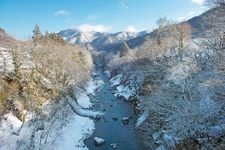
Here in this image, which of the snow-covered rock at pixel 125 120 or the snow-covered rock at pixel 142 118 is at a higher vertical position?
the snow-covered rock at pixel 142 118

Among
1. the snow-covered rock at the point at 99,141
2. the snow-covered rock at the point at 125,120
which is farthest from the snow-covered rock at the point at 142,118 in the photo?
the snow-covered rock at the point at 99,141

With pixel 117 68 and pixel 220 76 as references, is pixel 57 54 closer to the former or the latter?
pixel 117 68

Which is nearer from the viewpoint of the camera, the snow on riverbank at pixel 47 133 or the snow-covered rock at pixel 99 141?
the snow on riverbank at pixel 47 133

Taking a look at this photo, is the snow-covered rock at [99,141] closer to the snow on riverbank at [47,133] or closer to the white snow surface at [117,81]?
the snow on riverbank at [47,133]

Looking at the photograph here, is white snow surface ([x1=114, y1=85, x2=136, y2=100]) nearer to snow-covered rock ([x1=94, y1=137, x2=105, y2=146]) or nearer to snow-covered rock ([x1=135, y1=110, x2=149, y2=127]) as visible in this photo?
snow-covered rock ([x1=135, y1=110, x2=149, y2=127])

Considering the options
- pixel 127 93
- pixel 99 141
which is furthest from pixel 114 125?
pixel 127 93

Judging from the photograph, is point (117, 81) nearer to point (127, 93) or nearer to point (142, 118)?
point (127, 93)

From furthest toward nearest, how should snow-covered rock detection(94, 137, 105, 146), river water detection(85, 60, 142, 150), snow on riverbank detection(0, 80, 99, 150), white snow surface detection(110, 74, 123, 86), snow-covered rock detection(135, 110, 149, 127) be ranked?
white snow surface detection(110, 74, 123, 86) → snow-covered rock detection(135, 110, 149, 127) → snow-covered rock detection(94, 137, 105, 146) → river water detection(85, 60, 142, 150) → snow on riverbank detection(0, 80, 99, 150)

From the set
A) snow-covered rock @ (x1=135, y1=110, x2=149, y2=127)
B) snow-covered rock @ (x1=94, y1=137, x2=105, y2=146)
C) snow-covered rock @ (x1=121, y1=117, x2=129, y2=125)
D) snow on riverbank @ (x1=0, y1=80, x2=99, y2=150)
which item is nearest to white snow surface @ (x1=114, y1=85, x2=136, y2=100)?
snow-covered rock @ (x1=121, y1=117, x2=129, y2=125)

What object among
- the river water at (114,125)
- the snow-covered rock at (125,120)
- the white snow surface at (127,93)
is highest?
the white snow surface at (127,93)
